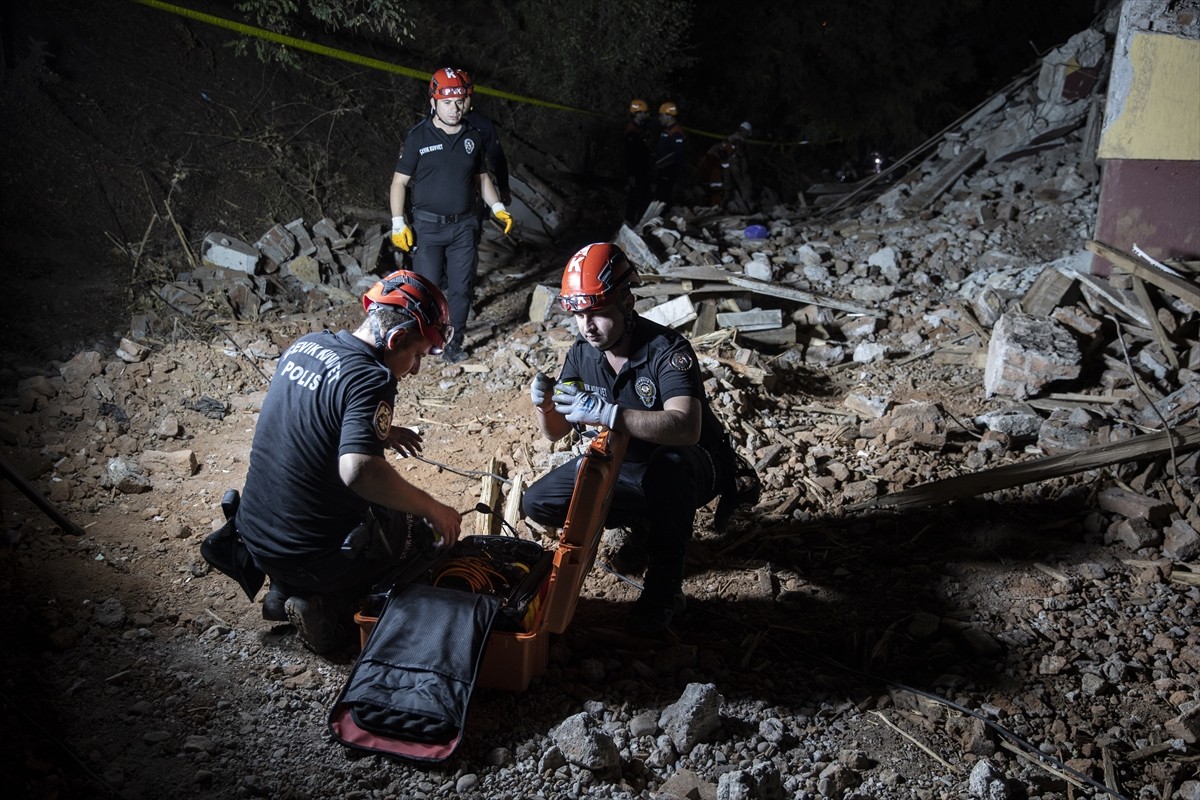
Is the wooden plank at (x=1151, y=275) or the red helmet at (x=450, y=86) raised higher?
the red helmet at (x=450, y=86)

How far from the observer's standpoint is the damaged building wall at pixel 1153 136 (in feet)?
20.8

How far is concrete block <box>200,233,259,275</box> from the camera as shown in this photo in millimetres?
8164

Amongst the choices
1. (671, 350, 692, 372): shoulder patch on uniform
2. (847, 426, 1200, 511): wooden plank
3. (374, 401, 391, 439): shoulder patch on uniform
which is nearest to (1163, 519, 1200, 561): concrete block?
(847, 426, 1200, 511): wooden plank

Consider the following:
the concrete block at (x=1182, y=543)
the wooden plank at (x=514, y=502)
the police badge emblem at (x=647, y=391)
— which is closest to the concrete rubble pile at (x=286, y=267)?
the wooden plank at (x=514, y=502)

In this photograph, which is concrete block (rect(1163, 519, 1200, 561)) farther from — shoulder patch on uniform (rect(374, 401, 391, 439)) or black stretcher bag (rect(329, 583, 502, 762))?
shoulder patch on uniform (rect(374, 401, 391, 439))

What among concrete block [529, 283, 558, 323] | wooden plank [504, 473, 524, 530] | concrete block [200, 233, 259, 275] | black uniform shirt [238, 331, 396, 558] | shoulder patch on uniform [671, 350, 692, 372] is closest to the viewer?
black uniform shirt [238, 331, 396, 558]

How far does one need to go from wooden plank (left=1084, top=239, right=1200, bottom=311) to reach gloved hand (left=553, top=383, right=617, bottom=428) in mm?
5238

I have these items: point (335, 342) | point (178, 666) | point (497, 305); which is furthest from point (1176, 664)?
point (497, 305)

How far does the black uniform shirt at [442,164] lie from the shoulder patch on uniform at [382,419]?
406cm

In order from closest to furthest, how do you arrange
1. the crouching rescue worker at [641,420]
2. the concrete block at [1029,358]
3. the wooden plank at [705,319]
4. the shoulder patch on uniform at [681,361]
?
1. the crouching rescue worker at [641,420]
2. the shoulder patch on uniform at [681,361]
3. the concrete block at [1029,358]
4. the wooden plank at [705,319]

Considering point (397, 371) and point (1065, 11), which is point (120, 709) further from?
point (1065, 11)

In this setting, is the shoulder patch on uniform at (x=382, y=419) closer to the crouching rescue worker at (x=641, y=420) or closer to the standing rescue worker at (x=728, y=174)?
the crouching rescue worker at (x=641, y=420)

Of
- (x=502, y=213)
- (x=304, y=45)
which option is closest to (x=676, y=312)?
(x=502, y=213)

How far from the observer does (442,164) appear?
674 centimetres
